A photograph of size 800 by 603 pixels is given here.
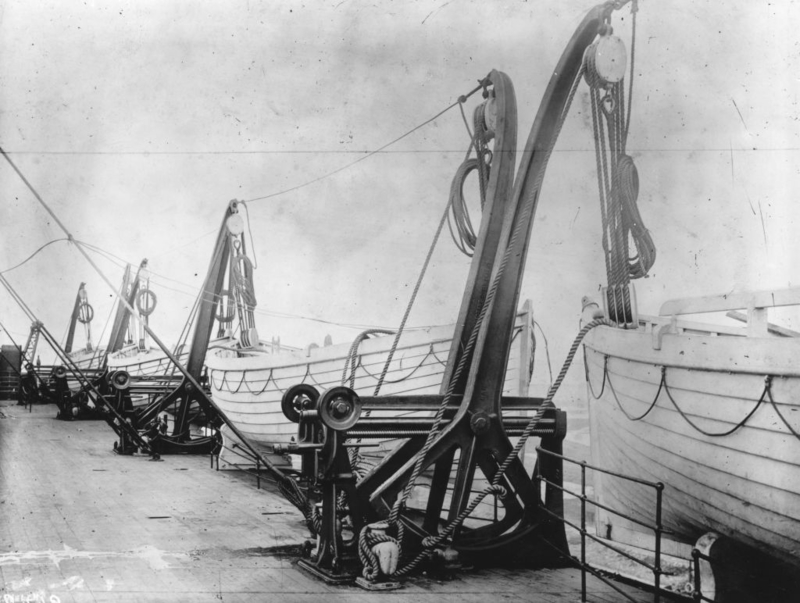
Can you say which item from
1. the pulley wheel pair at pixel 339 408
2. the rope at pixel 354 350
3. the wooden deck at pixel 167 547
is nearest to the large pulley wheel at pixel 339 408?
the pulley wheel pair at pixel 339 408

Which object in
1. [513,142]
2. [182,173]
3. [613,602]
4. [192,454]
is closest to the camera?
[613,602]

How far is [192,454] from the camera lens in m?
10.7

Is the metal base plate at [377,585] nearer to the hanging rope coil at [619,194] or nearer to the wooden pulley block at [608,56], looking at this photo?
the hanging rope coil at [619,194]

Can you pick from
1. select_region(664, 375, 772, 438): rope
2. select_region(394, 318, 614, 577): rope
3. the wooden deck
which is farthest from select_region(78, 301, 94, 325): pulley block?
select_region(664, 375, 772, 438): rope

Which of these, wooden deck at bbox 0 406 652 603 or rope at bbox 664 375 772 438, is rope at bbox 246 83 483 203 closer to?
rope at bbox 664 375 772 438

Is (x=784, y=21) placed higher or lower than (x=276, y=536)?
higher

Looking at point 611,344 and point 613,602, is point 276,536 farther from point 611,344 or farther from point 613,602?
point 611,344

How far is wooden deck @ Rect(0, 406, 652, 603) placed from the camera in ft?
13.1

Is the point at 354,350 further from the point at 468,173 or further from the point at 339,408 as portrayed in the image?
the point at 339,408

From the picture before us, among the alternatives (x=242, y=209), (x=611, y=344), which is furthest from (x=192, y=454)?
(x=611, y=344)

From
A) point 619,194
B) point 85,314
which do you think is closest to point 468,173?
point 619,194

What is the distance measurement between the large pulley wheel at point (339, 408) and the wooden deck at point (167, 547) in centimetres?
91

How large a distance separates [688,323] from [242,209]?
22.5 ft

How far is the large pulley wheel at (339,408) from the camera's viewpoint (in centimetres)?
425
